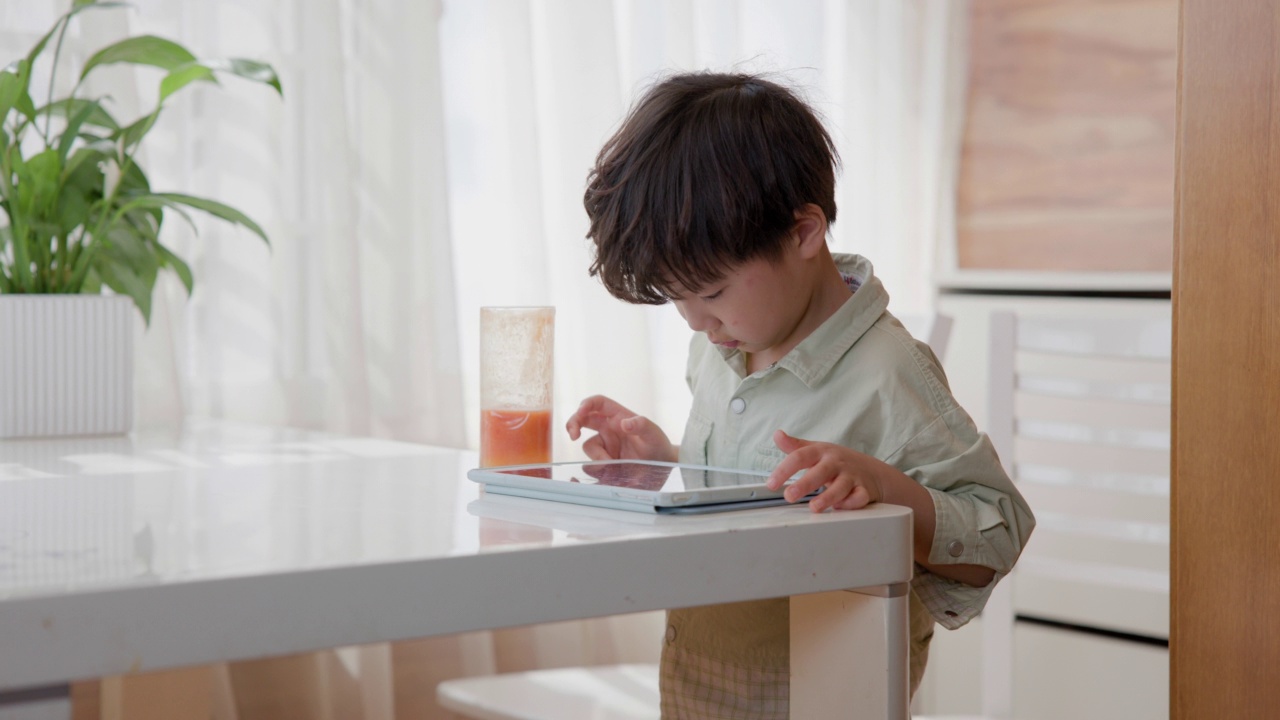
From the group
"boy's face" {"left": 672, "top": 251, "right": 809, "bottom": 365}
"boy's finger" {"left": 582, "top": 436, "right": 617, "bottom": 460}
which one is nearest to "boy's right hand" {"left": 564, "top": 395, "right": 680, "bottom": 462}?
"boy's finger" {"left": 582, "top": 436, "right": 617, "bottom": 460}

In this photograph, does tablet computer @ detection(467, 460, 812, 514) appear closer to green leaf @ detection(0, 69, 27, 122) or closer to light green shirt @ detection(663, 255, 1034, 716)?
light green shirt @ detection(663, 255, 1034, 716)

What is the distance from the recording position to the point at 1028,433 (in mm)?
1693

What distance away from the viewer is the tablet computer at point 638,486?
62 cm

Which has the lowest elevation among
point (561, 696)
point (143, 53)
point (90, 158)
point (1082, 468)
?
point (561, 696)

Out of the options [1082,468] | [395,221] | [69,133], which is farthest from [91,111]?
[1082,468]

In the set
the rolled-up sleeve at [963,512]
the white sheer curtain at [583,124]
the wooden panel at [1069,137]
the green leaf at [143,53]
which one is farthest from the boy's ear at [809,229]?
the wooden panel at [1069,137]

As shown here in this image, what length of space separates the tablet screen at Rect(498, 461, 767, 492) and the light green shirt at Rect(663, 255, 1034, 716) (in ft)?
0.54

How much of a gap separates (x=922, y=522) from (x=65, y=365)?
87 centimetres

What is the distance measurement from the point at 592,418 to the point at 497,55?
43.4 inches

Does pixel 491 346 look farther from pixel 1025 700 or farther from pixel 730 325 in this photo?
pixel 1025 700

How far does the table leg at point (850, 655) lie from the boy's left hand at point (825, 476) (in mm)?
48

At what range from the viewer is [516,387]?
90cm

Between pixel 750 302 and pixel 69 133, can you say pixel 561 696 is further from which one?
pixel 69 133

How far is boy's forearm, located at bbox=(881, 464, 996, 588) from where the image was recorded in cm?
75
